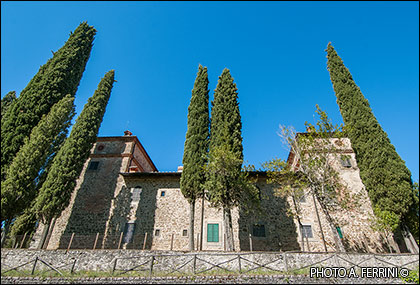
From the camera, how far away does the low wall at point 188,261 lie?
10.4 metres

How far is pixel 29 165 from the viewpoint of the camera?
13.6 meters

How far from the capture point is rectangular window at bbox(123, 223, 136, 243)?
1656 centimetres

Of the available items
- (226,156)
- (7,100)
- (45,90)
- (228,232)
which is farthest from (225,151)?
(7,100)

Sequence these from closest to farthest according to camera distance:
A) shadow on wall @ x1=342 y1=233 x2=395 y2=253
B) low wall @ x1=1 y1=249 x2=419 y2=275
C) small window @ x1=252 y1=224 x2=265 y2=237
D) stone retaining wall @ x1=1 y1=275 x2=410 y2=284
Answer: stone retaining wall @ x1=1 y1=275 x2=410 y2=284 < low wall @ x1=1 y1=249 x2=419 y2=275 < shadow on wall @ x1=342 y1=233 x2=395 y2=253 < small window @ x1=252 y1=224 x2=265 y2=237

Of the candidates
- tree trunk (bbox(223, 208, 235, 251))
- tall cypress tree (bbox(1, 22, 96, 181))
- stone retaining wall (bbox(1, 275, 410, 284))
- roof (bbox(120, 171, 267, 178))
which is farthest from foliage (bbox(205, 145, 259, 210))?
tall cypress tree (bbox(1, 22, 96, 181))

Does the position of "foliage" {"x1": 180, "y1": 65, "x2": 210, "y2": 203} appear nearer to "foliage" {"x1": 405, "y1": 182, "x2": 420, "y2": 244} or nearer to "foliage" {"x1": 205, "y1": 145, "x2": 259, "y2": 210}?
"foliage" {"x1": 205, "y1": 145, "x2": 259, "y2": 210}

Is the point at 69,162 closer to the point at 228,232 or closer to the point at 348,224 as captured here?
the point at 228,232

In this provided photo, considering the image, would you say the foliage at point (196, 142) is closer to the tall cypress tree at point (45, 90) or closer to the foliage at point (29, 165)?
the foliage at point (29, 165)

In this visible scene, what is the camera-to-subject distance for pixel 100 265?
10828 millimetres

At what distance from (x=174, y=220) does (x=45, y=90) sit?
13.9 m

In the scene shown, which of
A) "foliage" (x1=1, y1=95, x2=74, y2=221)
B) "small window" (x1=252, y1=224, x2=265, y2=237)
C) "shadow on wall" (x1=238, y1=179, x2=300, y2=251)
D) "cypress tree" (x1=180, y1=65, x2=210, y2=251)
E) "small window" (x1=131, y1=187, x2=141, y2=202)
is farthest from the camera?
"small window" (x1=131, y1=187, x2=141, y2=202)

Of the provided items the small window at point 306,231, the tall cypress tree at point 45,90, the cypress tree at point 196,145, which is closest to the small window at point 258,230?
the small window at point 306,231

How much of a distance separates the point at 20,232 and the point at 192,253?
38.0 feet

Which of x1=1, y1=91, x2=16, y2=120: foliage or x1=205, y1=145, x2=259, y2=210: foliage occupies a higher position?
x1=1, y1=91, x2=16, y2=120: foliage
